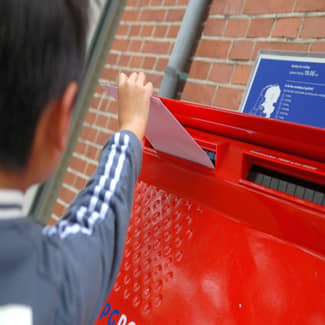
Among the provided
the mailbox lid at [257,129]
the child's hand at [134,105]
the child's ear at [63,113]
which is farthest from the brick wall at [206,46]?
the child's ear at [63,113]

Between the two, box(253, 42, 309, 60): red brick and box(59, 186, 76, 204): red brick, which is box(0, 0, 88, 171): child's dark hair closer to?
box(253, 42, 309, 60): red brick

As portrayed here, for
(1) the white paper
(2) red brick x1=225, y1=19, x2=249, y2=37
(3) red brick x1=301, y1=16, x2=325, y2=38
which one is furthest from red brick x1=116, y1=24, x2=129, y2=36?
(1) the white paper

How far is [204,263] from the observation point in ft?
2.73

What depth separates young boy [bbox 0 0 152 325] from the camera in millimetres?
500

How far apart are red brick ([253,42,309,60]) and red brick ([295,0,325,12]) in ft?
0.37

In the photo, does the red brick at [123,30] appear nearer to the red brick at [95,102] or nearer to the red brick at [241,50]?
the red brick at [95,102]

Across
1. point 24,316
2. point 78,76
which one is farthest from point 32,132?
point 24,316

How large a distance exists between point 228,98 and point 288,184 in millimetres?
640

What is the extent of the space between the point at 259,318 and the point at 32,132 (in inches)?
20.6

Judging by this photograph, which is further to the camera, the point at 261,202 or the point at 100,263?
the point at 261,202

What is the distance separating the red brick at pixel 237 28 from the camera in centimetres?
141

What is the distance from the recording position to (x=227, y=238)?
824mm

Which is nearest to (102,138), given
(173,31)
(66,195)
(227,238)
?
(66,195)

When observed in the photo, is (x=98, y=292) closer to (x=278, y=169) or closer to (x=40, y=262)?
(x=40, y=262)
